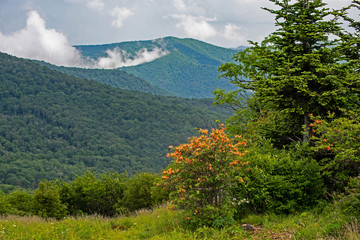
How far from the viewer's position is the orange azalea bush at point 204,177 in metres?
7.59

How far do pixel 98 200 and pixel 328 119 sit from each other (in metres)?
22.2

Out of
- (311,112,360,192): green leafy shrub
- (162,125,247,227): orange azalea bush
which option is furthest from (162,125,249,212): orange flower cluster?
(311,112,360,192): green leafy shrub

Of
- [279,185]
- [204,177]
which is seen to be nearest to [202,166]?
[204,177]

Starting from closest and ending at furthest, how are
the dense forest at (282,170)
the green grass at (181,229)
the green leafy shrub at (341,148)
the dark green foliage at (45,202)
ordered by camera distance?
the green grass at (181,229), the dense forest at (282,170), the green leafy shrub at (341,148), the dark green foliage at (45,202)

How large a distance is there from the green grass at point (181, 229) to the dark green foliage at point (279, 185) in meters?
0.37

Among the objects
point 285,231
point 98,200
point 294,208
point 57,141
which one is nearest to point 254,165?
point 294,208

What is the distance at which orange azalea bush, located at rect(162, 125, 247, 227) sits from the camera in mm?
7590

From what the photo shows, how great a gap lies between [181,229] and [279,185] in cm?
276

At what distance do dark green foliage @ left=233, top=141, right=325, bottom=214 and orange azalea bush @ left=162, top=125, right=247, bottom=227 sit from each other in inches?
27.4

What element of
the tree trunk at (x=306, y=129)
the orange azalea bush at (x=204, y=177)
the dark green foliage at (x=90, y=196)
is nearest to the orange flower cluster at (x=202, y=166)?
the orange azalea bush at (x=204, y=177)

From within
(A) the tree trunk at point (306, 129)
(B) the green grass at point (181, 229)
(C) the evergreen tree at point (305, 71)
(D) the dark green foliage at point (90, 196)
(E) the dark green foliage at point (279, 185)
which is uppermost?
(C) the evergreen tree at point (305, 71)

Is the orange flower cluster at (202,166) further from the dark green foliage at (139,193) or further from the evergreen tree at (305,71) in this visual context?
the dark green foliage at (139,193)

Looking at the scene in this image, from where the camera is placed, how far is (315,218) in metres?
7.73

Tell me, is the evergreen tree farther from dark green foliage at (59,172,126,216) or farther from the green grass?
dark green foliage at (59,172,126,216)
